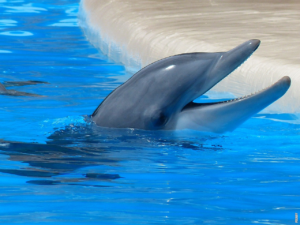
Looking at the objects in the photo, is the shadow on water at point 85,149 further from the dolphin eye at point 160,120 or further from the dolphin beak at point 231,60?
the dolphin beak at point 231,60

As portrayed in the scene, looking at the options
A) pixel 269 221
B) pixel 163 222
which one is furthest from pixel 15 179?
pixel 269 221

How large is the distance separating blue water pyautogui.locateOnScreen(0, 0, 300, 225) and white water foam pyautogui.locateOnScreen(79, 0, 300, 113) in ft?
2.23

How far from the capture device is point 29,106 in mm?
5777

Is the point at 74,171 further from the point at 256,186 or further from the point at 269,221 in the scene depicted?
the point at 269,221

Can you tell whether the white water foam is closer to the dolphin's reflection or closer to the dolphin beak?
the dolphin beak

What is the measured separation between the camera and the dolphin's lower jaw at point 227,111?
3600mm

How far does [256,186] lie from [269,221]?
0.67m

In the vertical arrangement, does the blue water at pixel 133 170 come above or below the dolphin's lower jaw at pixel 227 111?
below

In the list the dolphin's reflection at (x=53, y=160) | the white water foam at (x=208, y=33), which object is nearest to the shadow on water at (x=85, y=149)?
the dolphin's reflection at (x=53, y=160)

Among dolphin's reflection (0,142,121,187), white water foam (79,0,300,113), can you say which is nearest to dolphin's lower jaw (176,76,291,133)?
dolphin's reflection (0,142,121,187)

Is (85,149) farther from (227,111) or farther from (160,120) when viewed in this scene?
(227,111)

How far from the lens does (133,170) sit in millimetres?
3287

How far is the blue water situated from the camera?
2352 mm

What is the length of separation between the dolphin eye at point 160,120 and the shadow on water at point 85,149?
0.22 feet
